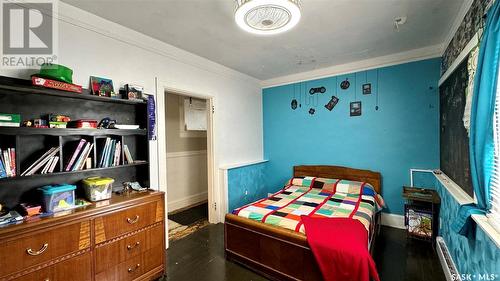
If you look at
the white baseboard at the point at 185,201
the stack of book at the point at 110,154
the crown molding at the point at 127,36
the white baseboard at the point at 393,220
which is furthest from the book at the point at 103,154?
the white baseboard at the point at 393,220

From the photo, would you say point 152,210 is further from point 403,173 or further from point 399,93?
point 399,93

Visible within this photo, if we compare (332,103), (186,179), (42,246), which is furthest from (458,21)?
(186,179)

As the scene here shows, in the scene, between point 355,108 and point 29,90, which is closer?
point 29,90

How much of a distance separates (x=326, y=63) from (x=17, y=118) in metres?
3.54

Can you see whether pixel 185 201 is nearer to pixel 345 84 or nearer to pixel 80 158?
pixel 80 158

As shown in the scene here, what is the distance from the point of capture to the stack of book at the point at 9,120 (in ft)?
4.61

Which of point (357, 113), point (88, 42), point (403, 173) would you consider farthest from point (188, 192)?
point (403, 173)

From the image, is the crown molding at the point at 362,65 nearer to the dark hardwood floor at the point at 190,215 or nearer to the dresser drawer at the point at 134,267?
the dark hardwood floor at the point at 190,215

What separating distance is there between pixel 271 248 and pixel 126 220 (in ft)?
4.31

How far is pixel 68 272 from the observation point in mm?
1527

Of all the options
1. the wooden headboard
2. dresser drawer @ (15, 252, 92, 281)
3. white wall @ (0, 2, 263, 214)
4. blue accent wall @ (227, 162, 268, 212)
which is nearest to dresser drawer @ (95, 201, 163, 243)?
dresser drawer @ (15, 252, 92, 281)

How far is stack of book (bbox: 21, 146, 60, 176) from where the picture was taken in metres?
1.59

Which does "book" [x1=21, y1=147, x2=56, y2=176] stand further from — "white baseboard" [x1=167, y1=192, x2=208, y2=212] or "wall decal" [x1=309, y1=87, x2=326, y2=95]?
"wall decal" [x1=309, y1=87, x2=326, y2=95]

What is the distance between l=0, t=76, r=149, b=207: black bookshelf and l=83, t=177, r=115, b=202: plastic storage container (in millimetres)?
97
